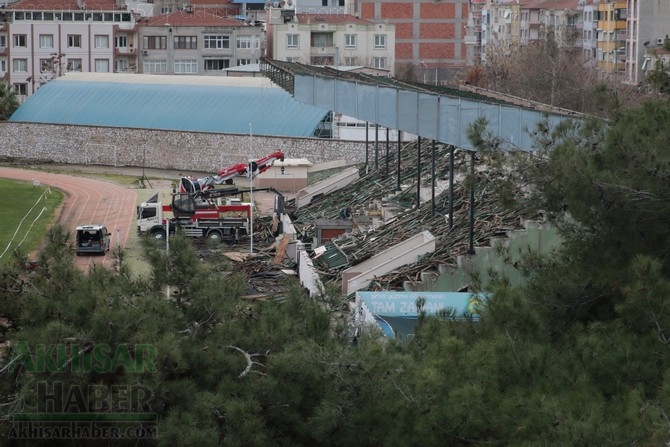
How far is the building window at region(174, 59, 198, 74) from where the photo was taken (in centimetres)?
9812

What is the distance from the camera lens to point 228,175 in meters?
52.8

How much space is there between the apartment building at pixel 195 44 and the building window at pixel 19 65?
748 cm

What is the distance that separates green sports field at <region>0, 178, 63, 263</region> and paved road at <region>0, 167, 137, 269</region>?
0.59 metres

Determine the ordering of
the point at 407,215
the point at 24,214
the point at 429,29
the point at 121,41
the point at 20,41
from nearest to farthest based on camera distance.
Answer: the point at 407,215, the point at 24,214, the point at 20,41, the point at 121,41, the point at 429,29

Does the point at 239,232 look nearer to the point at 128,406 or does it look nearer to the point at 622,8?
the point at 128,406

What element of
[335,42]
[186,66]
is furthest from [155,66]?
[335,42]

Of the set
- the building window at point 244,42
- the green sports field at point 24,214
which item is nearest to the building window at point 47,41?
the building window at point 244,42

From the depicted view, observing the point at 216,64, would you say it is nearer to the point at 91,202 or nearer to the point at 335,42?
the point at 335,42

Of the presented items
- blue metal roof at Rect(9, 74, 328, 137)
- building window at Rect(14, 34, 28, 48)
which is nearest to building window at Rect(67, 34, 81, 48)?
building window at Rect(14, 34, 28, 48)

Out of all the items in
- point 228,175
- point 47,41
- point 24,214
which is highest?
point 47,41

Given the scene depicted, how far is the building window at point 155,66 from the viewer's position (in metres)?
97.7

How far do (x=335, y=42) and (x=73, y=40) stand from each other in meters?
17.2

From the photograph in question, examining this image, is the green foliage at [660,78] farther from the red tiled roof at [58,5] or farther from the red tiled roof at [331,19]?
the red tiled roof at [58,5]

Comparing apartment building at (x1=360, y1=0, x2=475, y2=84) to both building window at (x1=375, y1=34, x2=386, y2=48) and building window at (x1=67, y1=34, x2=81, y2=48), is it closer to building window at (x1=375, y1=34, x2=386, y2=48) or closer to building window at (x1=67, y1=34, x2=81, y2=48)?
building window at (x1=375, y1=34, x2=386, y2=48)
